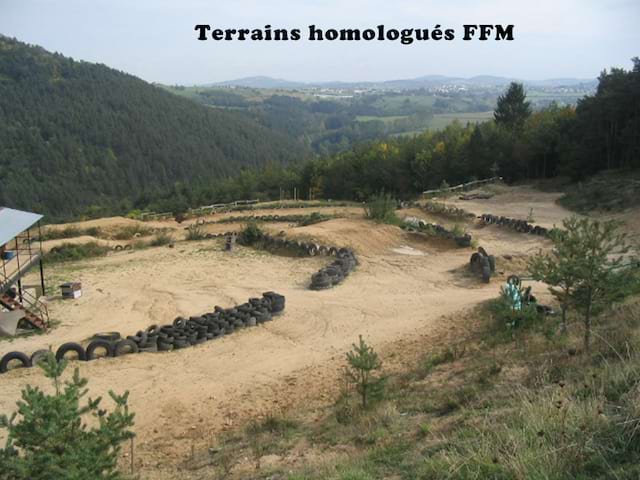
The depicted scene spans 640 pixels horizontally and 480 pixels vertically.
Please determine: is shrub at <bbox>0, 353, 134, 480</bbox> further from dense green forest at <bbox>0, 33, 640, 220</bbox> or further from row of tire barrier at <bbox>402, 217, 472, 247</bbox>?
dense green forest at <bbox>0, 33, 640, 220</bbox>

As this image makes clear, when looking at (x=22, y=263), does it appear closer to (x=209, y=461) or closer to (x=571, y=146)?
(x=209, y=461)

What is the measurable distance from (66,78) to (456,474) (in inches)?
5947

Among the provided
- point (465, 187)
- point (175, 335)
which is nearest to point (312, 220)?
point (465, 187)

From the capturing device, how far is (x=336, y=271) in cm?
1961

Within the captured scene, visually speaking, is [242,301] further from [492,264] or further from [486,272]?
[492,264]

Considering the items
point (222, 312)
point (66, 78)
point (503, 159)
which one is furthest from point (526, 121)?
point (66, 78)

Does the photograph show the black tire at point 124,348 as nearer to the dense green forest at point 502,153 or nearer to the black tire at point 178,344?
the black tire at point 178,344

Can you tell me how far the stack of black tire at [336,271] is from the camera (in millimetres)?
18625

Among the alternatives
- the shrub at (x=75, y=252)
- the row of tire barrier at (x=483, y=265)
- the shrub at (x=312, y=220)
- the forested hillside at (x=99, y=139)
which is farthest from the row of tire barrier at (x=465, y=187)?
the forested hillside at (x=99, y=139)

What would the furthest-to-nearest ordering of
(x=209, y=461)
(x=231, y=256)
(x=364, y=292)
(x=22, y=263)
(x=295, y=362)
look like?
(x=231, y=256) < (x=364, y=292) < (x=22, y=263) < (x=295, y=362) < (x=209, y=461)

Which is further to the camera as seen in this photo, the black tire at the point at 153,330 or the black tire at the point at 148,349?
the black tire at the point at 153,330

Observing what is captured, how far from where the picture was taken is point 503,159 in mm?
44906

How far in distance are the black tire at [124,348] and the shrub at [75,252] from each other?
12800mm

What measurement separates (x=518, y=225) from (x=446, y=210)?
608 centimetres
